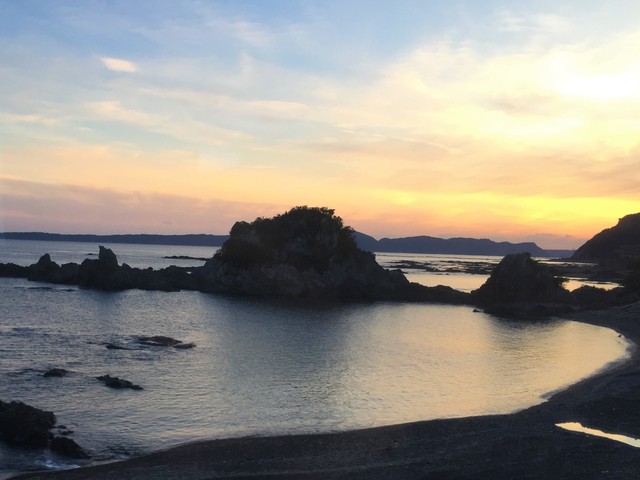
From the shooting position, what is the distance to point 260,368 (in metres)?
37.5

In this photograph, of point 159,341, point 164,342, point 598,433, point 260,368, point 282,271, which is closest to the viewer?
point 598,433

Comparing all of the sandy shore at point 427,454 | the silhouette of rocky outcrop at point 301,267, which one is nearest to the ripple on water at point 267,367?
the sandy shore at point 427,454

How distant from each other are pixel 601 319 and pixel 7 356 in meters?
63.2

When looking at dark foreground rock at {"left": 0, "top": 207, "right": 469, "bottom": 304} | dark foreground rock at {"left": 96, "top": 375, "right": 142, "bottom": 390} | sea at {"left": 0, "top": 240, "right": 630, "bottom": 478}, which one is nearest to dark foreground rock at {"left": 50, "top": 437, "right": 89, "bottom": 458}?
sea at {"left": 0, "top": 240, "right": 630, "bottom": 478}

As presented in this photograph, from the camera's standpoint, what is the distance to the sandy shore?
57.2 ft

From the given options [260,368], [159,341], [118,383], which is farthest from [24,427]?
[159,341]

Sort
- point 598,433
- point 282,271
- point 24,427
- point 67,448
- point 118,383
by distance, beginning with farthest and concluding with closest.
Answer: point 282,271 < point 118,383 < point 598,433 < point 24,427 < point 67,448

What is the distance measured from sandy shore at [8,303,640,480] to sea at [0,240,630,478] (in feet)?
5.74

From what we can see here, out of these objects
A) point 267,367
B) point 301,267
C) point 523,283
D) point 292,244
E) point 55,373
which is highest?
point 292,244

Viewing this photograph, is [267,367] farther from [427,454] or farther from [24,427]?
[427,454]

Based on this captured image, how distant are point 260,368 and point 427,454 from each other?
19.2 meters

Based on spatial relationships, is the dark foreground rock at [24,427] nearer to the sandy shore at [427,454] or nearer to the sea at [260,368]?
the sea at [260,368]

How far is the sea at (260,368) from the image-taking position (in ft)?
80.3

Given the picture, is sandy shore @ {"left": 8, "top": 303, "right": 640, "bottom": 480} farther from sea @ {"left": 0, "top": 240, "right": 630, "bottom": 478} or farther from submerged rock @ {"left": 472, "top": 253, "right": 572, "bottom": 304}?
submerged rock @ {"left": 472, "top": 253, "right": 572, "bottom": 304}
